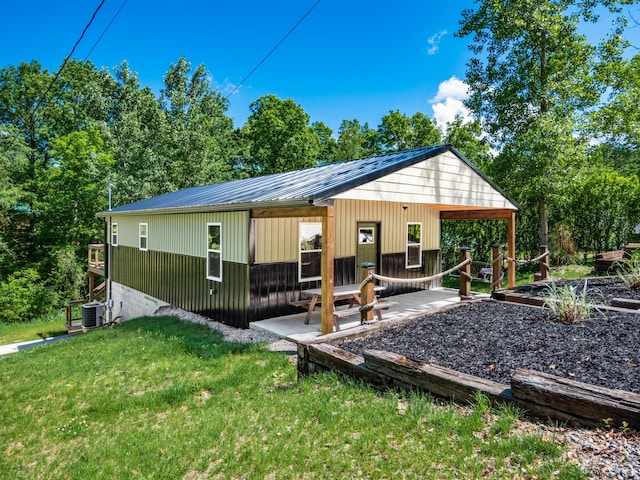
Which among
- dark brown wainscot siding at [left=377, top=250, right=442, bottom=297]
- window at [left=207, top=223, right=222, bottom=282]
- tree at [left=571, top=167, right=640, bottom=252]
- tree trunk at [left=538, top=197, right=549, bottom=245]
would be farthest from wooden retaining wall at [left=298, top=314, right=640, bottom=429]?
tree at [left=571, top=167, right=640, bottom=252]

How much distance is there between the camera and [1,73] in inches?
950

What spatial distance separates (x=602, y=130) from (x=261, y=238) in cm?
1134

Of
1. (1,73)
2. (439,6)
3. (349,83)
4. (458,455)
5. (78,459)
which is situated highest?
(1,73)

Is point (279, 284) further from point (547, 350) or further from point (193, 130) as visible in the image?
point (193, 130)

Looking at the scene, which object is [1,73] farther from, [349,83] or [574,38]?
[574,38]

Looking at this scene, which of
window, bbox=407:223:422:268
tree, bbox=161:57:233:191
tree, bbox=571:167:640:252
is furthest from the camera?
tree, bbox=161:57:233:191

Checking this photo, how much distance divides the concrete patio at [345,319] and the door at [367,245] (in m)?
1.17

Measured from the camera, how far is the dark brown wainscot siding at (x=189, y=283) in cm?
770

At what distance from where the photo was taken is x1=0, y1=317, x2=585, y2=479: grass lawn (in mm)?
2490

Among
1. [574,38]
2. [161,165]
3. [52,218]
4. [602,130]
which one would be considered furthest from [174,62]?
[602,130]

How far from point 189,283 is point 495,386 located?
798cm

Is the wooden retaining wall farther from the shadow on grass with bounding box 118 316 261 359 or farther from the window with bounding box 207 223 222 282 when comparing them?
the window with bounding box 207 223 222 282

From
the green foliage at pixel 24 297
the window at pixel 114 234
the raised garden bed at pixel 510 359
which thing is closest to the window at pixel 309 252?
the raised garden bed at pixel 510 359

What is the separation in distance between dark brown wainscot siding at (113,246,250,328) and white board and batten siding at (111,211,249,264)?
7.4 inches
